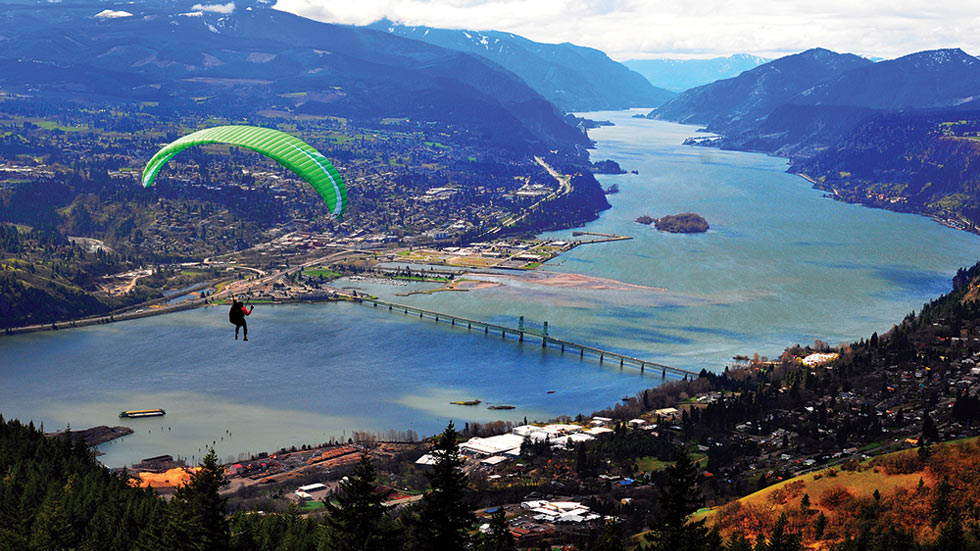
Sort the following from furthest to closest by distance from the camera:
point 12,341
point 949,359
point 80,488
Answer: point 12,341 < point 949,359 < point 80,488

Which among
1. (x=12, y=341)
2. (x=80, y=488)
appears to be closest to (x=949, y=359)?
(x=80, y=488)

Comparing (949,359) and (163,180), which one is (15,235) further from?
(949,359)

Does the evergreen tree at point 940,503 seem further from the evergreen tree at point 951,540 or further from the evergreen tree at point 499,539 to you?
the evergreen tree at point 499,539

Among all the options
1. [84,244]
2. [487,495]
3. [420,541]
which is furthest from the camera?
[84,244]

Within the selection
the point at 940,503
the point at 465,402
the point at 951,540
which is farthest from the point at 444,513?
the point at 465,402

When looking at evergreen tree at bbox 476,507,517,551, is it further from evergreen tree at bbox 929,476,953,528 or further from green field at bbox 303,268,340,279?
green field at bbox 303,268,340,279

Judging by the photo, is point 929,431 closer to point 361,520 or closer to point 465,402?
point 465,402
